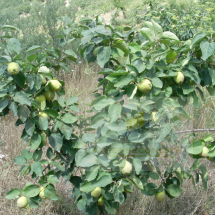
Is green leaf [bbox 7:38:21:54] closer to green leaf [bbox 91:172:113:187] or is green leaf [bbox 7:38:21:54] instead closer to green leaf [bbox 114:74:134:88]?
green leaf [bbox 114:74:134:88]

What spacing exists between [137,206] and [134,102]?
3.31ft

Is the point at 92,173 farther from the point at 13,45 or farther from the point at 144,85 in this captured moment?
the point at 13,45

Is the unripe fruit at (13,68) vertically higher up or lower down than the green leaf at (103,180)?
higher up

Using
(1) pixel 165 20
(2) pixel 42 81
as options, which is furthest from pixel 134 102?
(1) pixel 165 20

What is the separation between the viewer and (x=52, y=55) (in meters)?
1.23

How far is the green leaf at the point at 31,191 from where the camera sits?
1.09 meters

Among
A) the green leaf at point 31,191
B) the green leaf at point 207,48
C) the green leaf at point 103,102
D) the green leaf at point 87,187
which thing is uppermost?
the green leaf at point 207,48

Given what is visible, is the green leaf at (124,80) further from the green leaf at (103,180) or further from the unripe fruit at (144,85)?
the green leaf at (103,180)

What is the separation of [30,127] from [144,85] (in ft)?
1.80

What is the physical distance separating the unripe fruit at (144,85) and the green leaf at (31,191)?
67cm

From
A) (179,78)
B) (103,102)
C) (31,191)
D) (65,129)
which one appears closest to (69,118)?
(65,129)

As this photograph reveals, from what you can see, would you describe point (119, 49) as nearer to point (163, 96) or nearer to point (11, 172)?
point (163, 96)

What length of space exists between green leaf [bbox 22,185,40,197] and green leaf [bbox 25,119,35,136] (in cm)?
26

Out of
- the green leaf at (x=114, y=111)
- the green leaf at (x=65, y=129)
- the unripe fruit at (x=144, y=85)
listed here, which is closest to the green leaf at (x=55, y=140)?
the green leaf at (x=65, y=129)
